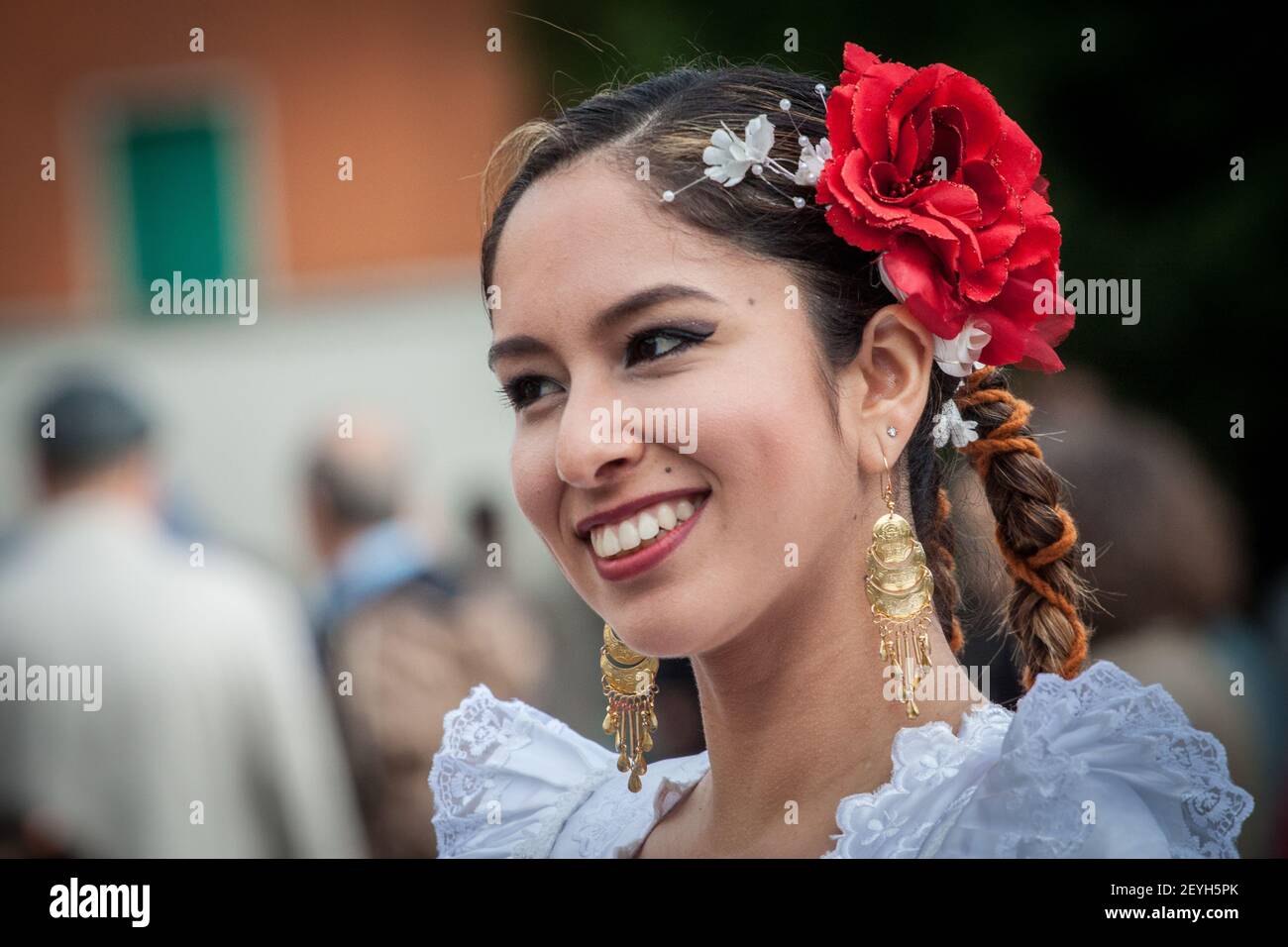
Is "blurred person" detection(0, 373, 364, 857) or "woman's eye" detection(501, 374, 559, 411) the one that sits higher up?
"woman's eye" detection(501, 374, 559, 411)

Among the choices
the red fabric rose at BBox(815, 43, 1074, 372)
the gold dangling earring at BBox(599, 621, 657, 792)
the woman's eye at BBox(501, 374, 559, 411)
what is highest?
the red fabric rose at BBox(815, 43, 1074, 372)

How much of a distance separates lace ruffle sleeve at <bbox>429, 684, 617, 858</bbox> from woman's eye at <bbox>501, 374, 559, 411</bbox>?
553 mm

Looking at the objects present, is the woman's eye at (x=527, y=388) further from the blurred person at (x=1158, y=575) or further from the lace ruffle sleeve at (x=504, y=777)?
the blurred person at (x=1158, y=575)

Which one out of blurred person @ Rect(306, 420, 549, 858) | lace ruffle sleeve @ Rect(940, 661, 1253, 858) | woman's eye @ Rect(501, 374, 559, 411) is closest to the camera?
lace ruffle sleeve @ Rect(940, 661, 1253, 858)

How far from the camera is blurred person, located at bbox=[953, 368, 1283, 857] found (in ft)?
7.95

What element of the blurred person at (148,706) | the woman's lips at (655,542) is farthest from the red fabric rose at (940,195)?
the blurred person at (148,706)

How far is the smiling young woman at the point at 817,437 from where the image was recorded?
1444 mm

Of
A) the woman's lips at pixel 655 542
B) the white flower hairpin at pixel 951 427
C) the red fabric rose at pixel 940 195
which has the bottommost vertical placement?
the woman's lips at pixel 655 542

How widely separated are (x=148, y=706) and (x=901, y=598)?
1789 millimetres

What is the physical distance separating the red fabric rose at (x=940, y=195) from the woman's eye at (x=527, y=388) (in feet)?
1.17

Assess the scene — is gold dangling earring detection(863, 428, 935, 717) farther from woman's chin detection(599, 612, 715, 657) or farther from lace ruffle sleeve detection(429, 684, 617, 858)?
lace ruffle sleeve detection(429, 684, 617, 858)

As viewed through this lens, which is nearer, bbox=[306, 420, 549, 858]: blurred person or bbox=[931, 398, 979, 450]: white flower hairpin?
bbox=[931, 398, 979, 450]: white flower hairpin

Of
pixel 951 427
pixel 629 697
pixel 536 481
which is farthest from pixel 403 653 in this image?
pixel 951 427

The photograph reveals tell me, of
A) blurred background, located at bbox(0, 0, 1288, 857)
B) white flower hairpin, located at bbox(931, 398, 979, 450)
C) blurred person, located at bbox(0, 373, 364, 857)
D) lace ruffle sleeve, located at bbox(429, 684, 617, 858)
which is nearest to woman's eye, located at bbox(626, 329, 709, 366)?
white flower hairpin, located at bbox(931, 398, 979, 450)
